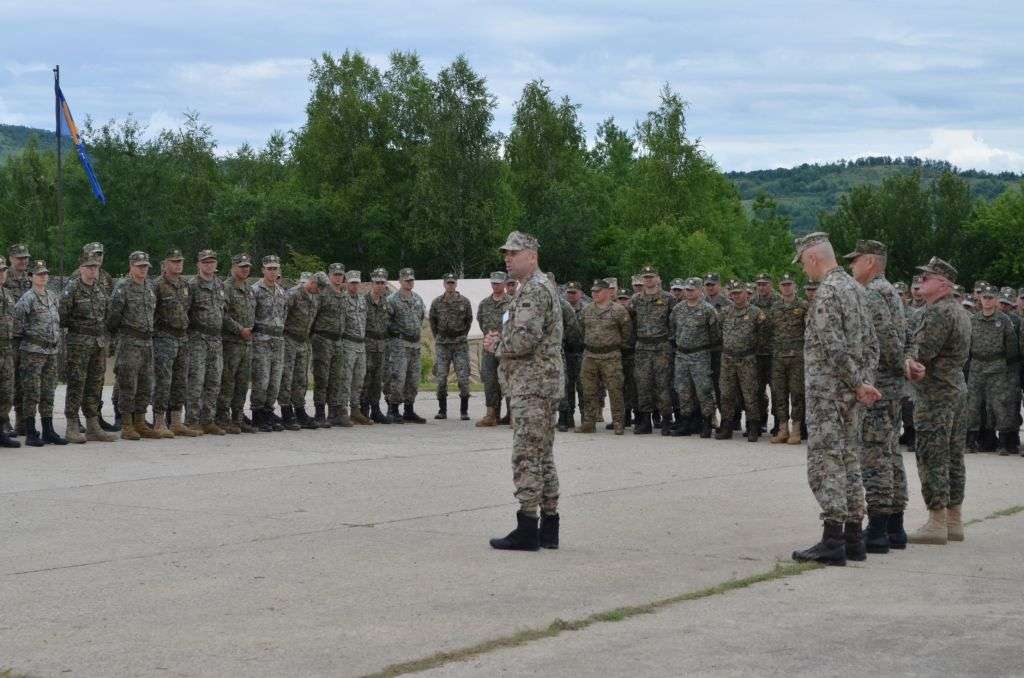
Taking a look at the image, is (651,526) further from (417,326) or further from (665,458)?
(417,326)

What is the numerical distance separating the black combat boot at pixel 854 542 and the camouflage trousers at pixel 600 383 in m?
9.39

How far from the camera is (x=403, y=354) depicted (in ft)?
65.5

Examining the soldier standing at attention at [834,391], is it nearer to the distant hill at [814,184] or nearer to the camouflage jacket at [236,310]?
the camouflage jacket at [236,310]

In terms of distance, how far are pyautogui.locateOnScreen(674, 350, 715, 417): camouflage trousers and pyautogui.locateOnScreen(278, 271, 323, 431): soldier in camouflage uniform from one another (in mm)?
4711

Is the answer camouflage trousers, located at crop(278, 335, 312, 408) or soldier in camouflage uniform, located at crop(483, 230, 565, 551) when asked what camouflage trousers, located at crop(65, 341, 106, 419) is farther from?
soldier in camouflage uniform, located at crop(483, 230, 565, 551)

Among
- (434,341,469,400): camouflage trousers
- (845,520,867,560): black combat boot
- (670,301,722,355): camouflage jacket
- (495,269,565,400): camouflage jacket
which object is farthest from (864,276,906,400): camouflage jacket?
(434,341,469,400): camouflage trousers

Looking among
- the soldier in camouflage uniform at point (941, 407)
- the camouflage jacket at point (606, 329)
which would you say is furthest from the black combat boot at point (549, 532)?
the camouflage jacket at point (606, 329)

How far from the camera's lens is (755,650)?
20.5 ft

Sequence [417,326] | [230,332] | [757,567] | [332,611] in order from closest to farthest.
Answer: [332,611], [757,567], [230,332], [417,326]

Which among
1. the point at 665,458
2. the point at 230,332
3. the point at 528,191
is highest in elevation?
the point at 528,191

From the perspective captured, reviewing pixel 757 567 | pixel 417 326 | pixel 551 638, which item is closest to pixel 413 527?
pixel 757 567

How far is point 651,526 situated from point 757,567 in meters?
1.68

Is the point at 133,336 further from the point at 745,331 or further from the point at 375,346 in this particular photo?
the point at 745,331

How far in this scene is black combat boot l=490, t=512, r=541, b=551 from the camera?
9.01 m
